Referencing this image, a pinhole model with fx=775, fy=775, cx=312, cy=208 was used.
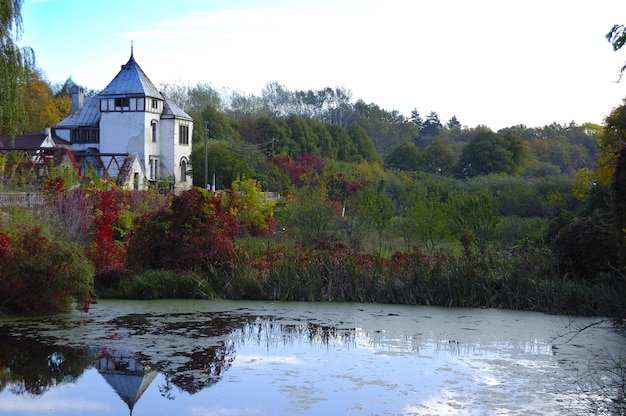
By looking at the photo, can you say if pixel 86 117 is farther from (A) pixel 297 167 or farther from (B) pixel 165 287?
(B) pixel 165 287

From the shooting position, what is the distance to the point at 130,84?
2087 inches

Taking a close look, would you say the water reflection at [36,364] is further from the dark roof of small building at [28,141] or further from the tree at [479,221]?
the dark roof of small building at [28,141]

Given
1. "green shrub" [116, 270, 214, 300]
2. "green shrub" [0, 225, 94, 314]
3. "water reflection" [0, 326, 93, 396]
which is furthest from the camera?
"green shrub" [116, 270, 214, 300]

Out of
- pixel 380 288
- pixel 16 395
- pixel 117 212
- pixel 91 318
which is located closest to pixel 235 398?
pixel 16 395

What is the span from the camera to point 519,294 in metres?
13.5

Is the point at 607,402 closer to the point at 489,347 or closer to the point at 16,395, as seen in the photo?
the point at 489,347

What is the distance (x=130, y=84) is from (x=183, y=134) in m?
5.25

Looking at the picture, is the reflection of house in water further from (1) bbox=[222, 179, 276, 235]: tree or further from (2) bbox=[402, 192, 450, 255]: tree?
(1) bbox=[222, 179, 276, 235]: tree

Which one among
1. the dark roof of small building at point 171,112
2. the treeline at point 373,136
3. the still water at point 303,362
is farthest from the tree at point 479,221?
the dark roof of small building at point 171,112

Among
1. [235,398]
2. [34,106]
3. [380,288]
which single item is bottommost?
[235,398]

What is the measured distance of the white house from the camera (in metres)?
52.5

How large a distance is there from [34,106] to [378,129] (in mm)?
41416

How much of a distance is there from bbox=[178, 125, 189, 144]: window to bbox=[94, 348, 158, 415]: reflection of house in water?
151 ft

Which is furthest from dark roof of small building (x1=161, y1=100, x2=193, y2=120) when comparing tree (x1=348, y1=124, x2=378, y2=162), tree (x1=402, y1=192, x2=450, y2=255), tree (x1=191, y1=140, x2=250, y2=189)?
tree (x1=402, y1=192, x2=450, y2=255)
